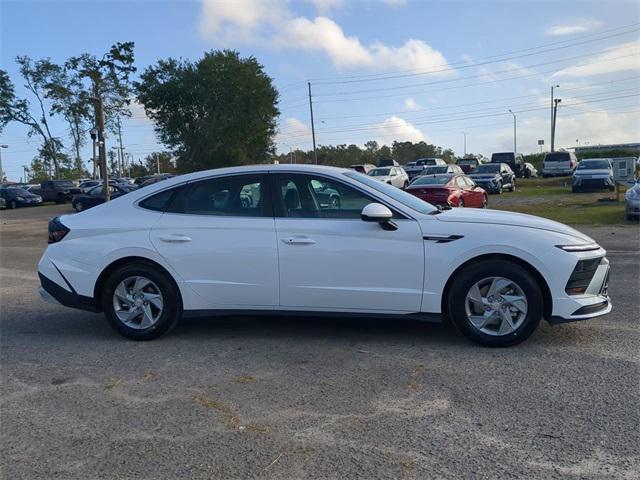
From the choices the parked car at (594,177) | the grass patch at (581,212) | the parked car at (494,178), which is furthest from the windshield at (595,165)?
the grass patch at (581,212)

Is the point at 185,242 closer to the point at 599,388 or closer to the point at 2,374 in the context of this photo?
the point at 2,374

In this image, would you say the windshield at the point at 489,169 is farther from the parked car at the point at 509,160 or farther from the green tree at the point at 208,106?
the green tree at the point at 208,106

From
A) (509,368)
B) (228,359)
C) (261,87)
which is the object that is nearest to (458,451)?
(509,368)

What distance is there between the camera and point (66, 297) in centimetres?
565

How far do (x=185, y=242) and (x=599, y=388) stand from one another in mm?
3595

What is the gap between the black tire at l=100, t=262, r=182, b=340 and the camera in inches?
213

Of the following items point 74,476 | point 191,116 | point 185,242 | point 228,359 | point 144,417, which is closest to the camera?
point 74,476

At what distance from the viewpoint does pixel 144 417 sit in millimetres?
3816

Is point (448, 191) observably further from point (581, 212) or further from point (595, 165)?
point (595, 165)

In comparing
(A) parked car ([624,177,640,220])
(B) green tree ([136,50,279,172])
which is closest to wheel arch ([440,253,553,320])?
(A) parked car ([624,177,640,220])

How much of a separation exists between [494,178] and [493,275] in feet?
85.2

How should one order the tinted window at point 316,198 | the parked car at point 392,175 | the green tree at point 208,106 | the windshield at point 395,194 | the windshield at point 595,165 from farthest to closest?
1. the green tree at point 208,106
2. the parked car at point 392,175
3. the windshield at point 595,165
4. the windshield at point 395,194
5. the tinted window at point 316,198

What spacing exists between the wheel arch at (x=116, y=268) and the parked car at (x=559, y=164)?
3821 centimetres

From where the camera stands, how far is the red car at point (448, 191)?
1772 cm
